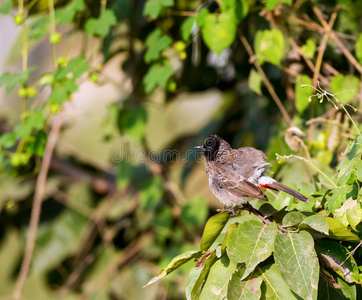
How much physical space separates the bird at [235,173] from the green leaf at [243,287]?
548 millimetres

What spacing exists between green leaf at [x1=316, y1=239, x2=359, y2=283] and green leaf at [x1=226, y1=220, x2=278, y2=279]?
206 mm

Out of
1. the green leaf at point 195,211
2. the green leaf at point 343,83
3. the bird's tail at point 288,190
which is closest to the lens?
the bird's tail at point 288,190

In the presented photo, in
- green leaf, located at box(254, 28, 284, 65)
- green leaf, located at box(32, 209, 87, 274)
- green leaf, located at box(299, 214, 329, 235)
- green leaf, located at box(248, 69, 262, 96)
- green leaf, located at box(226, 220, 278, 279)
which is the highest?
green leaf, located at box(254, 28, 284, 65)

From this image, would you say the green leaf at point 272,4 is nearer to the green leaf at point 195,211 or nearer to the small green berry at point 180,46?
the small green berry at point 180,46

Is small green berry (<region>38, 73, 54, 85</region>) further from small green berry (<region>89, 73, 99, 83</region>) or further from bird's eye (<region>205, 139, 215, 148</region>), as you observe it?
bird's eye (<region>205, 139, 215, 148</region>)

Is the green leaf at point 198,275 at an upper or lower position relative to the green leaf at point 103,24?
lower

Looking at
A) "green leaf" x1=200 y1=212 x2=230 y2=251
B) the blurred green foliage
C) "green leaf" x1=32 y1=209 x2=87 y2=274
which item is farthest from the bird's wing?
"green leaf" x1=32 y1=209 x2=87 y2=274

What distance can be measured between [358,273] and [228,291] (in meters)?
0.44

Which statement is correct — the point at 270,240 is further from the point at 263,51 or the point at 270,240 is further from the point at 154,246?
the point at 154,246

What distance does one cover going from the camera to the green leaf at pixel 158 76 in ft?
9.76

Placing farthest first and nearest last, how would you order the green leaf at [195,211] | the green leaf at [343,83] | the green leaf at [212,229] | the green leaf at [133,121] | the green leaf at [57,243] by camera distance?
the green leaf at [57,243], the green leaf at [195,211], the green leaf at [133,121], the green leaf at [343,83], the green leaf at [212,229]

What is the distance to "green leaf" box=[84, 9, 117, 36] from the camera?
2.93 metres

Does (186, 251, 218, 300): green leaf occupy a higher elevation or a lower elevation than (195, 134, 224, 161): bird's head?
higher

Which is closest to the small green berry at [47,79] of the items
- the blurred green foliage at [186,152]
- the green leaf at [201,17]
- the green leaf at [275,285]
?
the blurred green foliage at [186,152]
